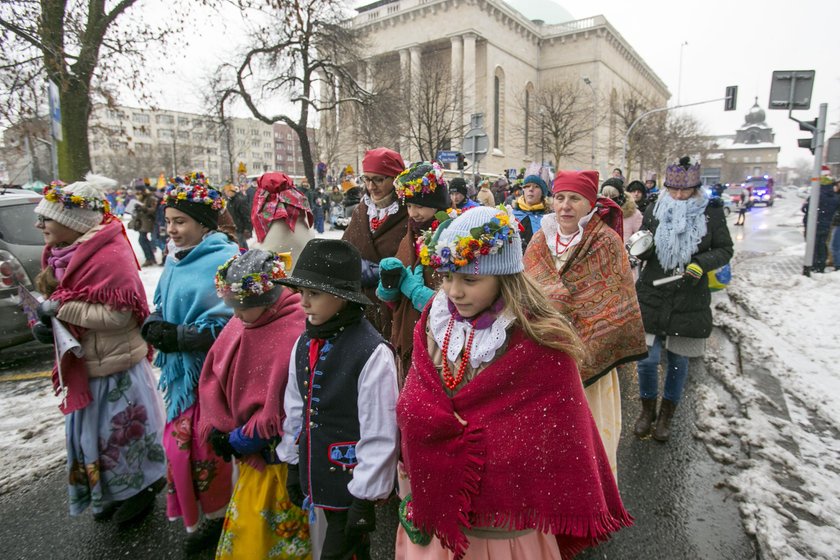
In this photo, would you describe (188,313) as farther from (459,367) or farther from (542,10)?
(542,10)

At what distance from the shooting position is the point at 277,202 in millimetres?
4352

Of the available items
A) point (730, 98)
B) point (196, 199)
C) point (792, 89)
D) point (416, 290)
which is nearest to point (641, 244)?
point (416, 290)

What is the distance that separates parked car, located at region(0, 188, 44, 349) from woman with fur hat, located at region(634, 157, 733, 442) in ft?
22.1

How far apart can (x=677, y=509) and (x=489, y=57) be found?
4473 cm

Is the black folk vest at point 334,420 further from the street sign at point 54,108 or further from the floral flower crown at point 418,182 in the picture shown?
the street sign at point 54,108

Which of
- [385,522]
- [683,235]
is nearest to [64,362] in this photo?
[385,522]

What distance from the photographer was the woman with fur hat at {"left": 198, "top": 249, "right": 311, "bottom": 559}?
2.52m

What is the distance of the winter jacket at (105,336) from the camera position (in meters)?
3.08

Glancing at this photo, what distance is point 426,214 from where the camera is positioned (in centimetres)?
332

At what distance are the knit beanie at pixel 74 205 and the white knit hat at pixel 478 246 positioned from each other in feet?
8.13

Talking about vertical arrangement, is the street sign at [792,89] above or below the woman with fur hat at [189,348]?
above

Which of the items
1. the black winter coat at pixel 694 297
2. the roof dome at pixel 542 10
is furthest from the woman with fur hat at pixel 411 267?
the roof dome at pixel 542 10

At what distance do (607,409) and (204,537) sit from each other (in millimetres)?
2489

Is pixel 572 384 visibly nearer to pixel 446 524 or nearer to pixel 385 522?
pixel 446 524
